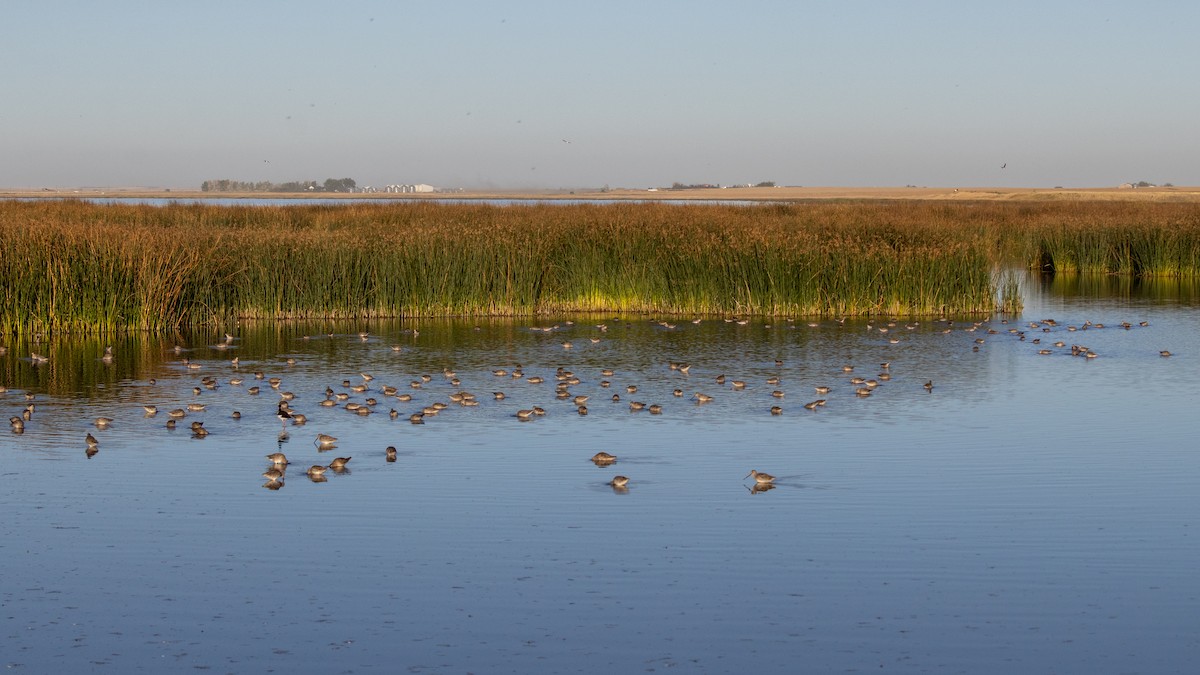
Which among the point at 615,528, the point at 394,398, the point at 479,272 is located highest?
the point at 479,272

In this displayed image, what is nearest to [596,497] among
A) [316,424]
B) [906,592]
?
[906,592]

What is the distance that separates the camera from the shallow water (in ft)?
23.5

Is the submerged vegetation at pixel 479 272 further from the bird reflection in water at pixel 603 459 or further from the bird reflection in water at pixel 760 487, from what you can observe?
the bird reflection in water at pixel 760 487

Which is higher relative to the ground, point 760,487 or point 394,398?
point 394,398

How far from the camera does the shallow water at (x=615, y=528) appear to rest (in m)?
7.18

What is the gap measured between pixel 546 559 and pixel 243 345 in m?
13.6

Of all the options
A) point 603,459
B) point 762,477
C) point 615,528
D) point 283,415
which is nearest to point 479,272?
point 283,415

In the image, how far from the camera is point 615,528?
9594 millimetres

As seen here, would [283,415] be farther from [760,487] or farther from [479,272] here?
[479,272]

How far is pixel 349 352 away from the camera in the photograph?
66.7ft

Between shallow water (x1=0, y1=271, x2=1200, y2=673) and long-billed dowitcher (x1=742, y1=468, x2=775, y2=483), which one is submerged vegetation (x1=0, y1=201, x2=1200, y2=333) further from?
long-billed dowitcher (x1=742, y1=468, x2=775, y2=483)

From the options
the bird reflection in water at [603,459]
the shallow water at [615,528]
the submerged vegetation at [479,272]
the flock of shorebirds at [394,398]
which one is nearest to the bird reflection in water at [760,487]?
the flock of shorebirds at [394,398]

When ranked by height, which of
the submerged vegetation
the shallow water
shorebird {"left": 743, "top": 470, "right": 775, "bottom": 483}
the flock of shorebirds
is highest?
the submerged vegetation

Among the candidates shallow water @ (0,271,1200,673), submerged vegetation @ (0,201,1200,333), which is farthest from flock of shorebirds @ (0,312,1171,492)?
submerged vegetation @ (0,201,1200,333)
